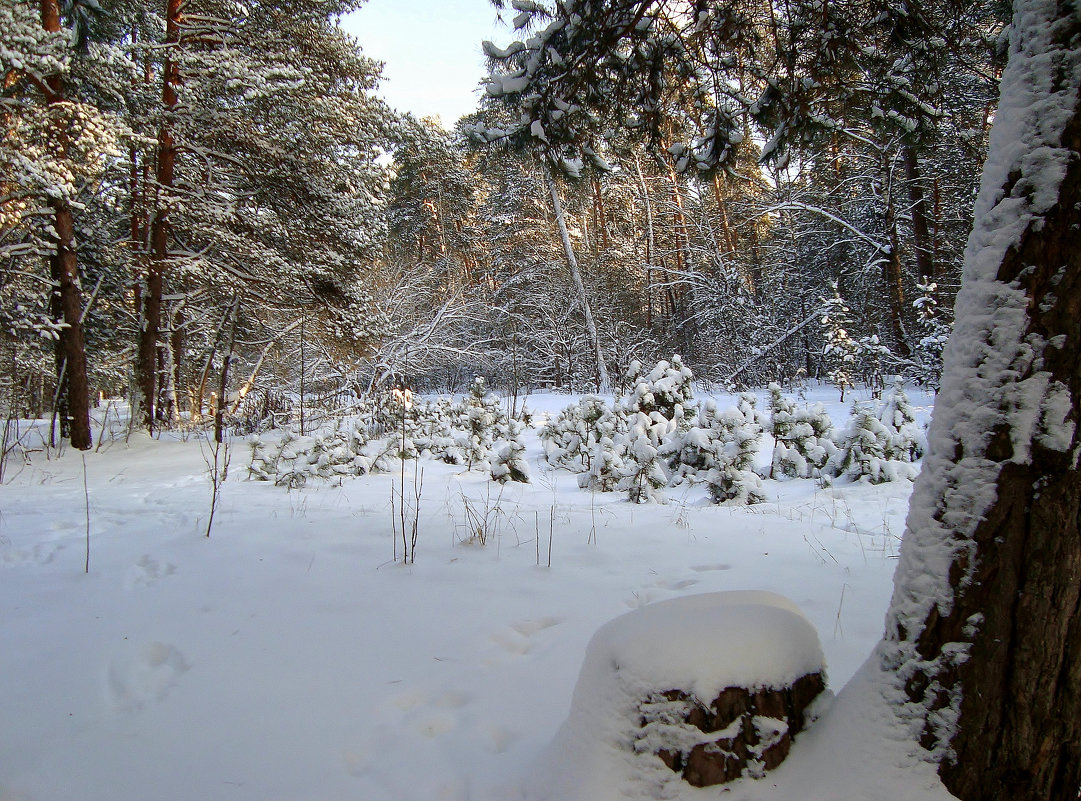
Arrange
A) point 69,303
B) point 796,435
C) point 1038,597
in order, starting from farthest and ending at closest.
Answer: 1. point 69,303
2. point 796,435
3. point 1038,597

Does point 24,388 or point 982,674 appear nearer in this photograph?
point 982,674

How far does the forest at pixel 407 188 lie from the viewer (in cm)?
292

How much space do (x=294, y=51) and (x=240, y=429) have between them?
22.6 ft

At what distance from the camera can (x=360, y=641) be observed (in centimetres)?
213

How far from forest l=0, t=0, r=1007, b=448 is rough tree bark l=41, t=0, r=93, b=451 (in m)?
0.04

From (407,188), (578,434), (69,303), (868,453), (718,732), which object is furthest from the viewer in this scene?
(407,188)

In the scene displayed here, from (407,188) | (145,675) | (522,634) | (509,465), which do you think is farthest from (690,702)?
(407,188)

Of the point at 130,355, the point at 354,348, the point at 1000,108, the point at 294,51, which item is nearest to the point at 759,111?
the point at 1000,108

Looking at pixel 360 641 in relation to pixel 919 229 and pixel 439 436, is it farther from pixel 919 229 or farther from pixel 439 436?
pixel 919 229

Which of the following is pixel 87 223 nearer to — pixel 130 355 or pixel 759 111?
pixel 130 355

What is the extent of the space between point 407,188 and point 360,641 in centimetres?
1133

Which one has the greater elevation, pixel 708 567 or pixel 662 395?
pixel 662 395

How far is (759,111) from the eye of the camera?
2.99 m

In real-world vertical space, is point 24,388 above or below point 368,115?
below
